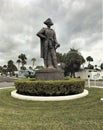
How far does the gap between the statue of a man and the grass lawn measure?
3.97 m

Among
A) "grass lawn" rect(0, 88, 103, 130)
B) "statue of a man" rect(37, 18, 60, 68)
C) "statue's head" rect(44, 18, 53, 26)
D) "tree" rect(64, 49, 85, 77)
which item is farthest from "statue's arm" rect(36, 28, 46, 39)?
"tree" rect(64, 49, 85, 77)

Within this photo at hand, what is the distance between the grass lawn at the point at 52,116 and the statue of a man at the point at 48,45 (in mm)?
3972

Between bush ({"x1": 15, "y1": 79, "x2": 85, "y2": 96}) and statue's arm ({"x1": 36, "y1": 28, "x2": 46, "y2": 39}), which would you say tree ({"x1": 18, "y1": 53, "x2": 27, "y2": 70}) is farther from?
bush ({"x1": 15, "y1": 79, "x2": 85, "y2": 96})

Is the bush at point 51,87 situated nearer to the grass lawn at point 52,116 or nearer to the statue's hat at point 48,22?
the grass lawn at point 52,116

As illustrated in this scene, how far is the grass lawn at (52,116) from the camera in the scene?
5754 mm

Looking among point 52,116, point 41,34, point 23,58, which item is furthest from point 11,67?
point 52,116

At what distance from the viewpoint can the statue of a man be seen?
41.2ft

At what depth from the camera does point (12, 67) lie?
331ft

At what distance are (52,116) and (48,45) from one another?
21.2 ft

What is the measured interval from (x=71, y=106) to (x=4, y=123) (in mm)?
3197

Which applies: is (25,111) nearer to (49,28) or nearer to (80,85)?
(80,85)

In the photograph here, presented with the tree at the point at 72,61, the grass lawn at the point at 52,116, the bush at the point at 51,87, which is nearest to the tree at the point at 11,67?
the tree at the point at 72,61

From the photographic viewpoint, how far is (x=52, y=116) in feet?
22.5

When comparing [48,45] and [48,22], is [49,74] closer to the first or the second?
[48,45]
